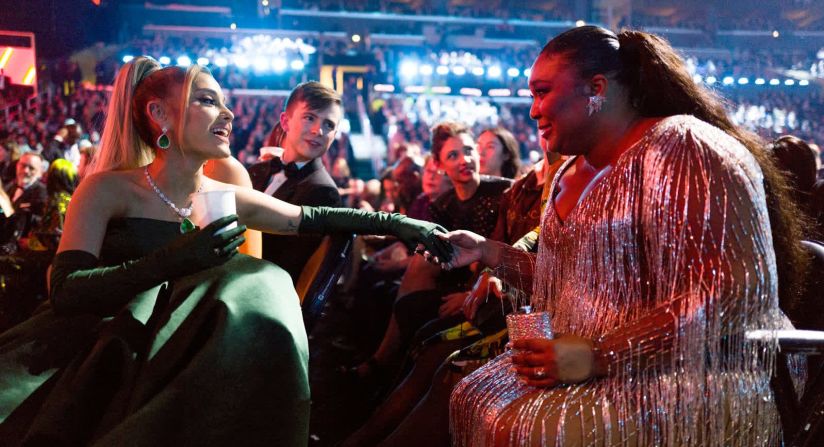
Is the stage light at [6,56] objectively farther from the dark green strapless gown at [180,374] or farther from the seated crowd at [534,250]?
the dark green strapless gown at [180,374]

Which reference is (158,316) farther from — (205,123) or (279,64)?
(279,64)

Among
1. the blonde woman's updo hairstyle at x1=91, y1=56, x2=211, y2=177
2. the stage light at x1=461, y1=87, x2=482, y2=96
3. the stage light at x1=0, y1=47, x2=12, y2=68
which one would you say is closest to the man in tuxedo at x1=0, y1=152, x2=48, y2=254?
the stage light at x1=0, y1=47, x2=12, y2=68

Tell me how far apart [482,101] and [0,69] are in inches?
860

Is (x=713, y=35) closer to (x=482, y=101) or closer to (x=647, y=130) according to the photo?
(x=482, y=101)

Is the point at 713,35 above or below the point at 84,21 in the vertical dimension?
above

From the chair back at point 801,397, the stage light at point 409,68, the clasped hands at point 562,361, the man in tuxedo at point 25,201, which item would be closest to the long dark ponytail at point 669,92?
the chair back at point 801,397

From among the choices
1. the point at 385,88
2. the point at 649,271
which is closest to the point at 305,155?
the point at 649,271

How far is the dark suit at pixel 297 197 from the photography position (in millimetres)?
3363

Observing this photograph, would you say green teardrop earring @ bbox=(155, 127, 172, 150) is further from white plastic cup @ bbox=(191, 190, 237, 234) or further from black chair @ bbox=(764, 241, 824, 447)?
black chair @ bbox=(764, 241, 824, 447)

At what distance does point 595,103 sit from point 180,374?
4.20 feet

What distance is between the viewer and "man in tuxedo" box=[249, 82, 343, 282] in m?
3.70

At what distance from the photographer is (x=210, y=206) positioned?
6.75 ft

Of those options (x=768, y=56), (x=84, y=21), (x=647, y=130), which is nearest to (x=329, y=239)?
(x=647, y=130)

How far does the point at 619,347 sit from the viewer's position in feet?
5.52
